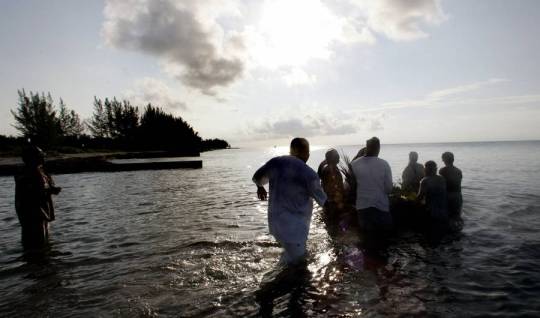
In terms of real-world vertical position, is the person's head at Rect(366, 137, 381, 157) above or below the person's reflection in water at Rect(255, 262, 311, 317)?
above

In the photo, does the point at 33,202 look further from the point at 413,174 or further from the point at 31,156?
the point at 413,174

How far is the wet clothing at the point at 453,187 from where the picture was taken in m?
9.20

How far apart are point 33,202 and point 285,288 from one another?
18.9 feet

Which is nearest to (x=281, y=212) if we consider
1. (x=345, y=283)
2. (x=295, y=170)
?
(x=295, y=170)

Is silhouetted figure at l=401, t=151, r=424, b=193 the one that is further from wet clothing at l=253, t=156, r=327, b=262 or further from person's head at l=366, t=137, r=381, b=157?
wet clothing at l=253, t=156, r=327, b=262

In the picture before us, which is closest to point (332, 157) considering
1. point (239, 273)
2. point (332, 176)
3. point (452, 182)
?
point (332, 176)

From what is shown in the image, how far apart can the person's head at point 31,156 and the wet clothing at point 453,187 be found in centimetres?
1010

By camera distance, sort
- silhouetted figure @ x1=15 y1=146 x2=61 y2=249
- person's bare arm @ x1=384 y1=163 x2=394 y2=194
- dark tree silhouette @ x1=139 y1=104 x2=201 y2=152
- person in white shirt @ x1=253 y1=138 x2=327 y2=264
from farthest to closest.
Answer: dark tree silhouette @ x1=139 y1=104 x2=201 y2=152 → silhouetted figure @ x1=15 y1=146 x2=61 y2=249 → person's bare arm @ x1=384 y1=163 x2=394 y2=194 → person in white shirt @ x1=253 y1=138 x2=327 y2=264

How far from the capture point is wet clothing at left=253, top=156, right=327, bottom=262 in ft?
15.8

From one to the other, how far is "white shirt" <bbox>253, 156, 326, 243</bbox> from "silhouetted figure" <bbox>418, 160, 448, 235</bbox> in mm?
4706

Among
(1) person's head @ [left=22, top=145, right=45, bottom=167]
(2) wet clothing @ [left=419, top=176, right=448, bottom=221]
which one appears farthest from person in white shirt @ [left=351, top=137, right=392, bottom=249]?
(1) person's head @ [left=22, top=145, right=45, bottom=167]

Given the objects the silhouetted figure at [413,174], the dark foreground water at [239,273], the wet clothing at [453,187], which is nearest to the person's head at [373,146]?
the dark foreground water at [239,273]

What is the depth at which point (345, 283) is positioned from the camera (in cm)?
559

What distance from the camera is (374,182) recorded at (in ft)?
20.3
